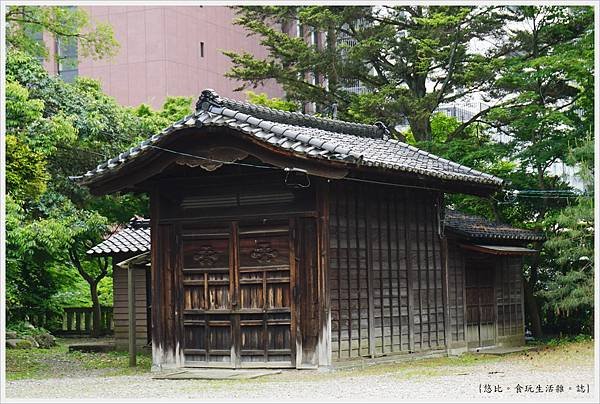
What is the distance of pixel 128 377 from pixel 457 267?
773cm

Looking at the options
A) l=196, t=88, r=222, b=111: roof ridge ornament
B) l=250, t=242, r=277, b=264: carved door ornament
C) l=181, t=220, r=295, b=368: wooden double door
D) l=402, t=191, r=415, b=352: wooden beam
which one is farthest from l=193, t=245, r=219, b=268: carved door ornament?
l=402, t=191, r=415, b=352: wooden beam

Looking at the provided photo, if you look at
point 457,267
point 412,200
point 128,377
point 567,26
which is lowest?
point 128,377

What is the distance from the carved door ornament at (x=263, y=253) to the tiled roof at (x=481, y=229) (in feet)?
16.8

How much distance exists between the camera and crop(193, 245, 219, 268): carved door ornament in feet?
57.4

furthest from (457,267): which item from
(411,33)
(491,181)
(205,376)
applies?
(411,33)

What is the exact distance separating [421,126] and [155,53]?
2138 cm

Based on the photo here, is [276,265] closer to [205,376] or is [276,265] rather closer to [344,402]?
[205,376]

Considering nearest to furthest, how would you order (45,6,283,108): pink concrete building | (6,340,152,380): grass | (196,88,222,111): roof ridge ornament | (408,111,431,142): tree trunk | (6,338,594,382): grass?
(6,338,594,382): grass
(196,88,222,111): roof ridge ornament
(6,340,152,380): grass
(408,111,431,142): tree trunk
(45,6,283,108): pink concrete building

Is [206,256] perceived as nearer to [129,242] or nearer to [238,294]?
[238,294]

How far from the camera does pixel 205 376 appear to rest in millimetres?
16375

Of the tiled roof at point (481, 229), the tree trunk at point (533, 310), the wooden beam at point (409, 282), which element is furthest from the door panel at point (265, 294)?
the tree trunk at point (533, 310)

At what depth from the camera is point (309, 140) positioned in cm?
1574

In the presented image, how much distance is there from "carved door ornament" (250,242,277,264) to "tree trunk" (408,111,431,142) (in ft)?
42.5

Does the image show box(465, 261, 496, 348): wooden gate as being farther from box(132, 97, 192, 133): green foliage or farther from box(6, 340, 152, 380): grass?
box(132, 97, 192, 133): green foliage
